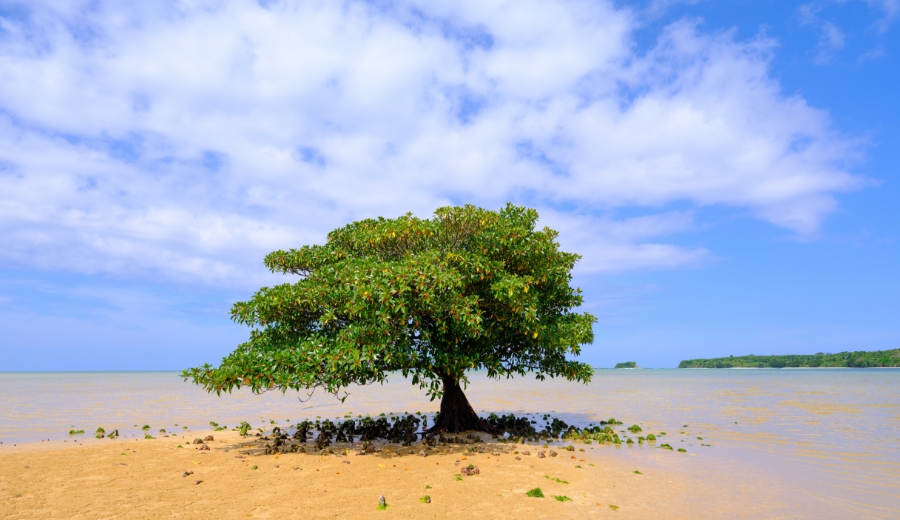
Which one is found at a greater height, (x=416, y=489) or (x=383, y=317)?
(x=383, y=317)

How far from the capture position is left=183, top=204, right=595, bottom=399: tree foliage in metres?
13.9

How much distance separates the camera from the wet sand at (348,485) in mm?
9695

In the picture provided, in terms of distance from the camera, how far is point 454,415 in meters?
18.7

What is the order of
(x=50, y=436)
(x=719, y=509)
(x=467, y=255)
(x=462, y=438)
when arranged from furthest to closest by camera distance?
(x=50, y=436), (x=462, y=438), (x=467, y=255), (x=719, y=509)

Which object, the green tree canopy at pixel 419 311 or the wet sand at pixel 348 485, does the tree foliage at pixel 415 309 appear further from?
the wet sand at pixel 348 485

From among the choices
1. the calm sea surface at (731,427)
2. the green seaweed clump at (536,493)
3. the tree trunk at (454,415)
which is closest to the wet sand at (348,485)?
the green seaweed clump at (536,493)

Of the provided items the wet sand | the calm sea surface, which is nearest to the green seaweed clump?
the wet sand

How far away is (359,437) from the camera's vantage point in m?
17.9

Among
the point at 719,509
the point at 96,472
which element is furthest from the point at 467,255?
the point at 96,472

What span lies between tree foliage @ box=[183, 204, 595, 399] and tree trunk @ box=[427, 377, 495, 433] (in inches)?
30.0

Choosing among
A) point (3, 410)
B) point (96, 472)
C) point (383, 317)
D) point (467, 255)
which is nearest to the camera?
point (96, 472)

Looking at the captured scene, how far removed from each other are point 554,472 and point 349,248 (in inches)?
382

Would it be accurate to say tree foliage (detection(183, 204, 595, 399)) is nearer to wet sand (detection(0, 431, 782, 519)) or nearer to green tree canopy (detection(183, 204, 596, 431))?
green tree canopy (detection(183, 204, 596, 431))

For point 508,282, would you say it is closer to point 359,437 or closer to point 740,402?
point 359,437
